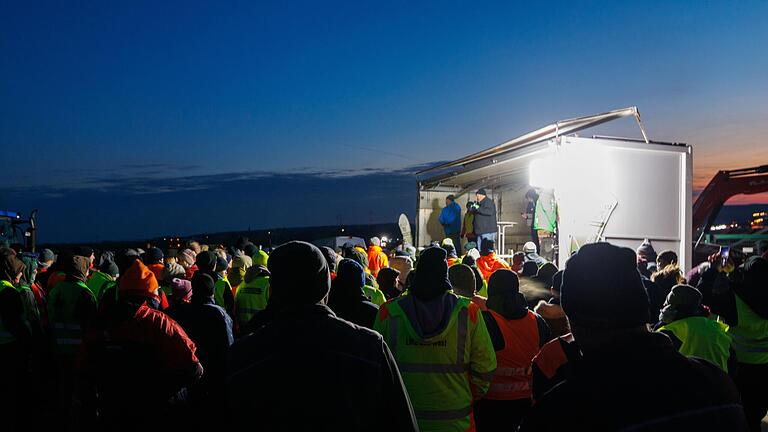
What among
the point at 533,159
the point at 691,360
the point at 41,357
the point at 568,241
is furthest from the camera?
the point at 533,159

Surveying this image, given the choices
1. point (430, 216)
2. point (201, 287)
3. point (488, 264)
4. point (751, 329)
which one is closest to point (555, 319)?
point (751, 329)

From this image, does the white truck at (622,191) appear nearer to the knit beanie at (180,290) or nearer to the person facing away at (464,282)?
the person facing away at (464,282)

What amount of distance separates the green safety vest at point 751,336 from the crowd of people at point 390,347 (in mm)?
13

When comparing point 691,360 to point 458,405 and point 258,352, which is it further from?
point 458,405

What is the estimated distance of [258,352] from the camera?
2189 mm

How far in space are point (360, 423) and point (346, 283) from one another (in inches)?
95.8

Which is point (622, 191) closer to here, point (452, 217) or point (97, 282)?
point (452, 217)

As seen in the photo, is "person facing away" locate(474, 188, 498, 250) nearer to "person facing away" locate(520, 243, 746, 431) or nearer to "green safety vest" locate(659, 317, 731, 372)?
"green safety vest" locate(659, 317, 731, 372)

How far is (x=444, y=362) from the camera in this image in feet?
11.3

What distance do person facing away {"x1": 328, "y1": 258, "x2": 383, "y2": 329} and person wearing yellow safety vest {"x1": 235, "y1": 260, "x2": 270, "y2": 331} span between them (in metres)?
1.93

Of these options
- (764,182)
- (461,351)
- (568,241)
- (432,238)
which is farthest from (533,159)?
(764,182)

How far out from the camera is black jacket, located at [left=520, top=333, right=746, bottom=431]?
1.52m

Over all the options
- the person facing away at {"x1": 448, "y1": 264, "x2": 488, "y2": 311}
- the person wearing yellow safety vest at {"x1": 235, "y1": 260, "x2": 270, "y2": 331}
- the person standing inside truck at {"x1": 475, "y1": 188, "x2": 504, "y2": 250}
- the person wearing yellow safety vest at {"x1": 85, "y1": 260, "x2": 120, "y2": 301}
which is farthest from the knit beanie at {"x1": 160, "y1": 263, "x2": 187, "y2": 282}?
the person standing inside truck at {"x1": 475, "y1": 188, "x2": 504, "y2": 250}

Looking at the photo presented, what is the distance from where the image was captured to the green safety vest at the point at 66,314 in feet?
20.3
